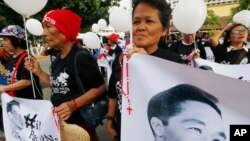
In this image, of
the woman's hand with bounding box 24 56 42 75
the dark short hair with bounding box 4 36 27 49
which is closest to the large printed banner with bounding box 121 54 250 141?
the woman's hand with bounding box 24 56 42 75

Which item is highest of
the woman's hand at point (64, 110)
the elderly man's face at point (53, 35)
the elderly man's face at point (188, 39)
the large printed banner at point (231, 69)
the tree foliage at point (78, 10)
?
the tree foliage at point (78, 10)

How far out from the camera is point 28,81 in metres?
3.23

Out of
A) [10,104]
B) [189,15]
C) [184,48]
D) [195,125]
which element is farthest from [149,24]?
[184,48]

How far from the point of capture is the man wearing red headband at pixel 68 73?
2455mm

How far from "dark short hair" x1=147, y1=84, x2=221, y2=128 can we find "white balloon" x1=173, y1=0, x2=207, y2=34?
170 centimetres

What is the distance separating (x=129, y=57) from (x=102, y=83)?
826mm

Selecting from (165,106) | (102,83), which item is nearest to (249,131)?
(165,106)

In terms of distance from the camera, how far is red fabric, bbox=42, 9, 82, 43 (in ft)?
8.30

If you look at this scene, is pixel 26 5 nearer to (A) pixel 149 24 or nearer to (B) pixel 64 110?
(B) pixel 64 110

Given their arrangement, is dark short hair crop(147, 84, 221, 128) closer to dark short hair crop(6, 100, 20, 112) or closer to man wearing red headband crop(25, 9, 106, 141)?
man wearing red headband crop(25, 9, 106, 141)

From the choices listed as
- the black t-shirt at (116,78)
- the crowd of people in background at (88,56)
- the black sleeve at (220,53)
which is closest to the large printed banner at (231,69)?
the crowd of people in background at (88,56)

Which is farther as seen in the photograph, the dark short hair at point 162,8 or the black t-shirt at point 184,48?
the black t-shirt at point 184,48

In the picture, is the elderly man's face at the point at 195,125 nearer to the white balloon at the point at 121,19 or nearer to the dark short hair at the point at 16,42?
the dark short hair at the point at 16,42

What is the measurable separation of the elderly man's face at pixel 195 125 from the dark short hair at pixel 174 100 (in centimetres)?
A: 2
